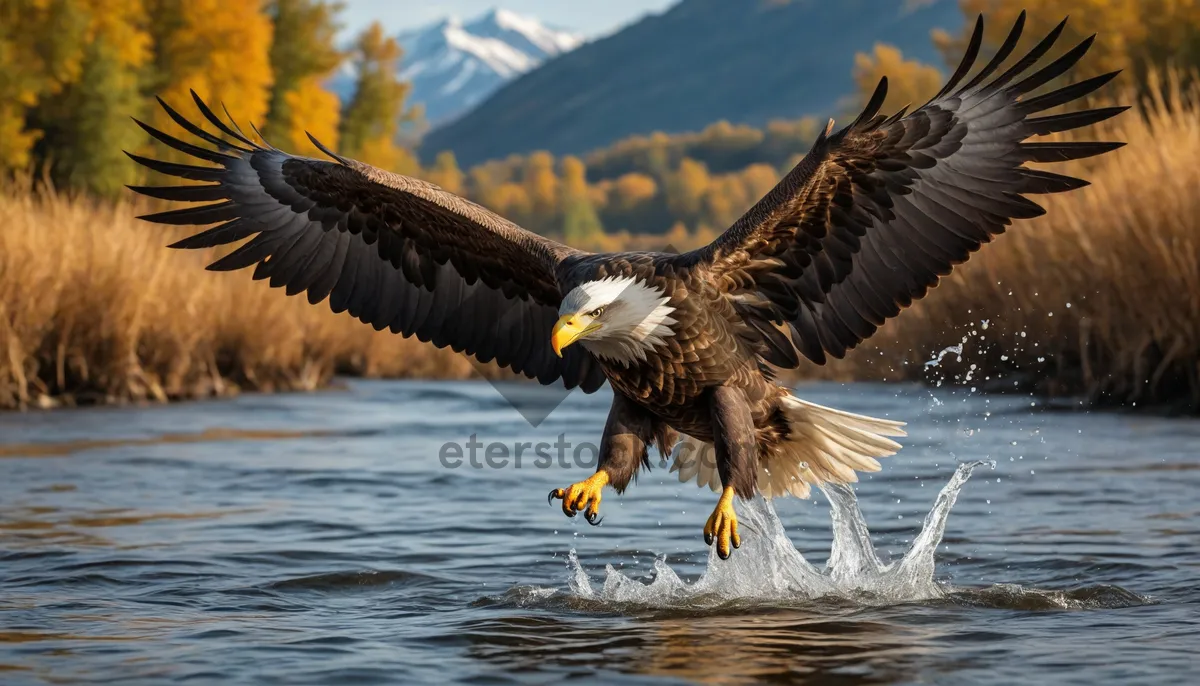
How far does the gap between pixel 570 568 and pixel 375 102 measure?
41653mm

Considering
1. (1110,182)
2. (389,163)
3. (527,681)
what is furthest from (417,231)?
(389,163)

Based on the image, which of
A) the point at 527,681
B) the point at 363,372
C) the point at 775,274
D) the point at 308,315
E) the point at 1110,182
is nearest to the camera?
the point at 527,681

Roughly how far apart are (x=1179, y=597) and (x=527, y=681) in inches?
102

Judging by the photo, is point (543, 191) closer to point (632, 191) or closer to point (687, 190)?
point (632, 191)

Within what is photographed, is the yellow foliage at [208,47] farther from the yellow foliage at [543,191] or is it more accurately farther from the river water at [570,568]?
the yellow foliage at [543,191]

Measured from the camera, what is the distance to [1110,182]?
38.7ft

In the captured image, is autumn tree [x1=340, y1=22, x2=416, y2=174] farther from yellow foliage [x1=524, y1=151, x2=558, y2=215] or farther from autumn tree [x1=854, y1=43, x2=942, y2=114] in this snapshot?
yellow foliage [x1=524, y1=151, x2=558, y2=215]

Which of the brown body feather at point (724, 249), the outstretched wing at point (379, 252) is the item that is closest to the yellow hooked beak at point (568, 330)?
the brown body feather at point (724, 249)

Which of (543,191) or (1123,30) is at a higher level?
(543,191)

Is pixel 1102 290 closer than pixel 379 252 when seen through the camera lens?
No

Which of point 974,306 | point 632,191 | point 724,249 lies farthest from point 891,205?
point 632,191

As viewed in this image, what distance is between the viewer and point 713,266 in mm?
5625

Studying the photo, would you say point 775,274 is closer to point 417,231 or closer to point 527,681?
point 417,231

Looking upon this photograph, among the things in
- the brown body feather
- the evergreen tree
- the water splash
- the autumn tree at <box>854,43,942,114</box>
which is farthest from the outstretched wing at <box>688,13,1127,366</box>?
the autumn tree at <box>854,43,942,114</box>
